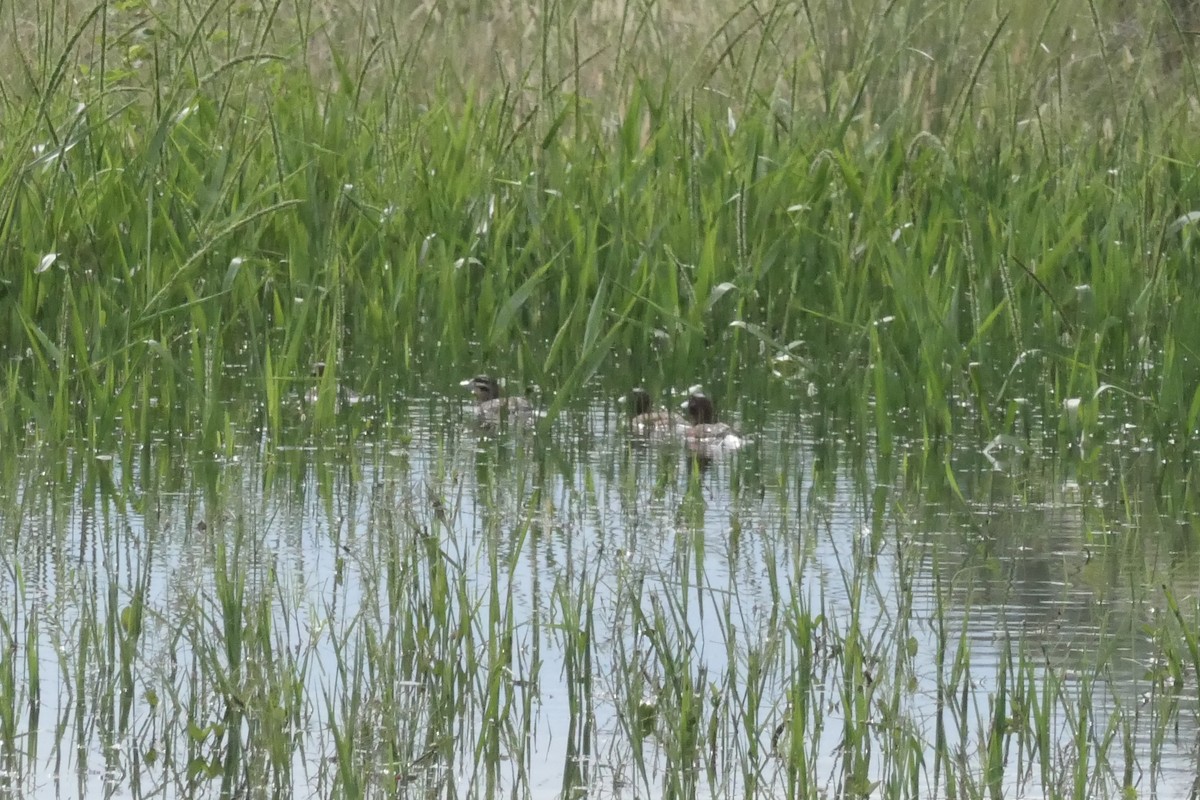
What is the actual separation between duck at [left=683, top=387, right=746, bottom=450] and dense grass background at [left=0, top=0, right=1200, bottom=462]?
242 mm

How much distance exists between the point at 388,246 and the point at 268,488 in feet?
6.70

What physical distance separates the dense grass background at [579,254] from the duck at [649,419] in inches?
5.7

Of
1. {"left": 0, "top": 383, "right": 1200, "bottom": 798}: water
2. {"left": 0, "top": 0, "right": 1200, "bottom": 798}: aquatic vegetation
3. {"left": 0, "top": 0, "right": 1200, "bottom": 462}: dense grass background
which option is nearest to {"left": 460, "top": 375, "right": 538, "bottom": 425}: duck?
{"left": 0, "top": 0, "right": 1200, "bottom": 798}: aquatic vegetation

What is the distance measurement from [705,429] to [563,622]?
1632 mm

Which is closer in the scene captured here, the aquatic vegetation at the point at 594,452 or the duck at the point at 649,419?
the aquatic vegetation at the point at 594,452

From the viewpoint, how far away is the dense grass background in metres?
5.14

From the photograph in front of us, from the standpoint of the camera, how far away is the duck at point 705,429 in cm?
477

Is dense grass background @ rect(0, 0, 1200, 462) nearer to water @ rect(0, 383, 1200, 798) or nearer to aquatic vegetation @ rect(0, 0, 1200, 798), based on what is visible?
aquatic vegetation @ rect(0, 0, 1200, 798)

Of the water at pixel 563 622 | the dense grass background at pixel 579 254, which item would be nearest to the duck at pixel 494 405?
the dense grass background at pixel 579 254

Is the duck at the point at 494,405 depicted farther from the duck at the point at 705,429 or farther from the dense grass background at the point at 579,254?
the duck at the point at 705,429

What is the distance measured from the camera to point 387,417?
16.3 ft

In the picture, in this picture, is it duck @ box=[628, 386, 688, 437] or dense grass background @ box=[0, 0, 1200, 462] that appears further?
dense grass background @ box=[0, 0, 1200, 462]

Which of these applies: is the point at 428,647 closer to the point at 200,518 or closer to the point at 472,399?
the point at 200,518

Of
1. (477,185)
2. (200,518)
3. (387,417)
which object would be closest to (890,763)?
(200,518)
